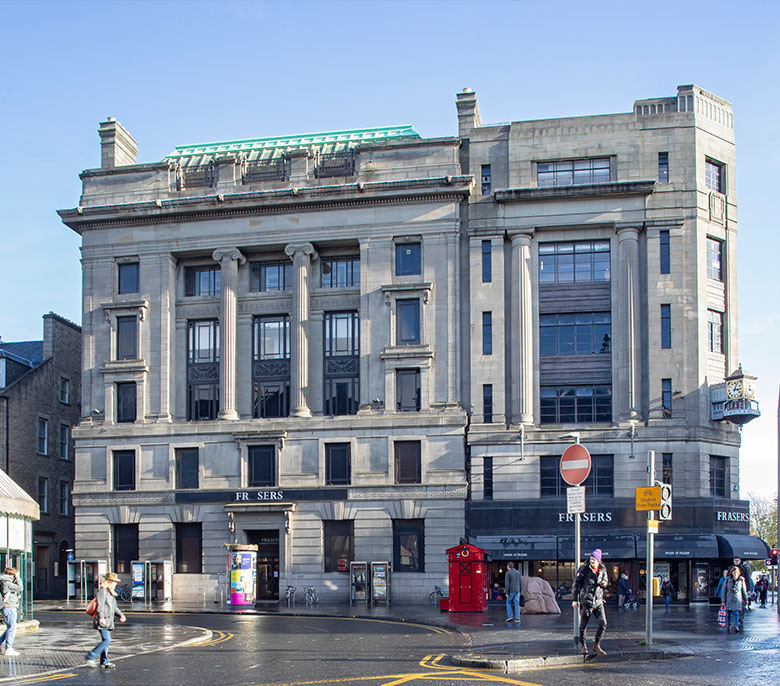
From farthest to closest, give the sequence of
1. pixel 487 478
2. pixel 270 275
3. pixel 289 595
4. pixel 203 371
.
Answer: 1. pixel 270 275
2. pixel 203 371
3. pixel 487 478
4. pixel 289 595

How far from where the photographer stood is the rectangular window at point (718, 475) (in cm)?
5041

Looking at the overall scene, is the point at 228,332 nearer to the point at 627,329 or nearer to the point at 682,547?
the point at 627,329

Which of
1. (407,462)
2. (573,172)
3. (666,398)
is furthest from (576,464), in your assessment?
(573,172)

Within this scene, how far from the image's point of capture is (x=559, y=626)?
1217 inches

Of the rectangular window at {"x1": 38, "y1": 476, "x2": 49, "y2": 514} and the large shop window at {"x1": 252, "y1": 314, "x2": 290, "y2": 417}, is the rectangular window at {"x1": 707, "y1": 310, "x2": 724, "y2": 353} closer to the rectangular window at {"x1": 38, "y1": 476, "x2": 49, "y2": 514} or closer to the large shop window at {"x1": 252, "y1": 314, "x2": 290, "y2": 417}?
the large shop window at {"x1": 252, "y1": 314, "x2": 290, "y2": 417}

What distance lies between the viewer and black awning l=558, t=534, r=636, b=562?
4847cm

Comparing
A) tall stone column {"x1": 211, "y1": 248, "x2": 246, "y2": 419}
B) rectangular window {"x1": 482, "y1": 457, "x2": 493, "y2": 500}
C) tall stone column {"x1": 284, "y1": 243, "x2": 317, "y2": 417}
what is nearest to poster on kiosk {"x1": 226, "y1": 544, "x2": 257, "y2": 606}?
tall stone column {"x1": 284, "y1": 243, "x2": 317, "y2": 417}

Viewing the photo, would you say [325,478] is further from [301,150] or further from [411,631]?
[411,631]

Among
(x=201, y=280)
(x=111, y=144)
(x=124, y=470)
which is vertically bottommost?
(x=124, y=470)

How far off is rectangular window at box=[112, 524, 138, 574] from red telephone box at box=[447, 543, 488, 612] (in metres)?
20.8

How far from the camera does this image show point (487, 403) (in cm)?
5191

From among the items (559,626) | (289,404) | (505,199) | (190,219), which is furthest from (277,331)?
(559,626)

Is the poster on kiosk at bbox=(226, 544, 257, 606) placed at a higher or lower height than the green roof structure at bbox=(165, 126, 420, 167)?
lower

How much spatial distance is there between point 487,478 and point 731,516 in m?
11.9
